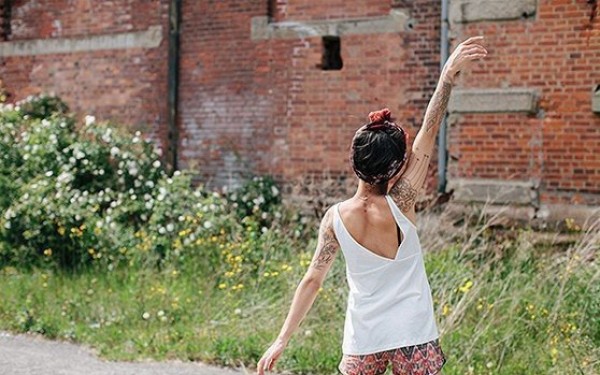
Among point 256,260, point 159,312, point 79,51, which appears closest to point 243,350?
point 159,312

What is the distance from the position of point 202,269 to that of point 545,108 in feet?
12.7

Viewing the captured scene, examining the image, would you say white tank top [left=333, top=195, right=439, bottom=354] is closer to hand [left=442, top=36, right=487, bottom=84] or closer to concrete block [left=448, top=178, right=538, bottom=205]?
hand [left=442, top=36, right=487, bottom=84]

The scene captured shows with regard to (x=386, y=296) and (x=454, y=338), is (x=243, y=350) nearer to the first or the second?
(x=454, y=338)

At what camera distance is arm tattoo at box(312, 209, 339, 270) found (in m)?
4.15

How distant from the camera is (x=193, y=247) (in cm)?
1002

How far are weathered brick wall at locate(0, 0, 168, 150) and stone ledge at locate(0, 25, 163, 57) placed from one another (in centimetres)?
6

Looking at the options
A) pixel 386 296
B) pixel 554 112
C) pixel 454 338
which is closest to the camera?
pixel 386 296

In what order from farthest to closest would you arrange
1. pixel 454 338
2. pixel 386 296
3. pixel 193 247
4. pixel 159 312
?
pixel 193 247 < pixel 159 312 < pixel 454 338 < pixel 386 296

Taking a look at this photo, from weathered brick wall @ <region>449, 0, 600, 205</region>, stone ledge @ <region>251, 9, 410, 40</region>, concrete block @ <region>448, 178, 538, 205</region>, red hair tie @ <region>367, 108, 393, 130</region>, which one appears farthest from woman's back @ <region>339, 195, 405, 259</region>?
stone ledge @ <region>251, 9, 410, 40</region>

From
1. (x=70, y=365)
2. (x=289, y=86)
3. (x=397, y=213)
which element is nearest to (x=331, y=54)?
(x=289, y=86)

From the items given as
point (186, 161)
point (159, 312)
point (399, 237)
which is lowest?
point (159, 312)

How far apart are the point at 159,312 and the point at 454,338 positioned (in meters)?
2.78

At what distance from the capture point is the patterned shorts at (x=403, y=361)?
384 cm

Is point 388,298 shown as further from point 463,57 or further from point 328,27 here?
point 328,27
